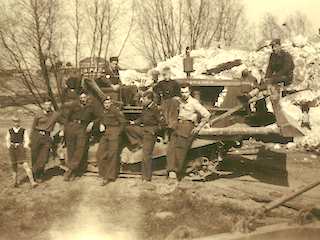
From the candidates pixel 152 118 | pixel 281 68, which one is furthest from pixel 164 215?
pixel 281 68

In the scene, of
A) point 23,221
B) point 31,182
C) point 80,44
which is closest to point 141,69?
point 80,44

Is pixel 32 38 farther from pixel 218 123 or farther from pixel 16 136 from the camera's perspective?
pixel 218 123

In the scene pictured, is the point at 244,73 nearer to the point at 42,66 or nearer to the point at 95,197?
the point at 95,197

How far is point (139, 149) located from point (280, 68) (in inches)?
137

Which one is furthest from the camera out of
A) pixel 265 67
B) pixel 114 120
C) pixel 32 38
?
pixel 265 67

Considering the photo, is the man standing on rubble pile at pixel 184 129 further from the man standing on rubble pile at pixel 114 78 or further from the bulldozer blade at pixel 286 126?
the man standing on rubble pile at pixel 114 78

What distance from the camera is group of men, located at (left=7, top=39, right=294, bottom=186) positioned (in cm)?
979

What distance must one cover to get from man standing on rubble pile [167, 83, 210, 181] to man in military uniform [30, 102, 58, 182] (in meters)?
2.50

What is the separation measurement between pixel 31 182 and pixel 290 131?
5.02 m

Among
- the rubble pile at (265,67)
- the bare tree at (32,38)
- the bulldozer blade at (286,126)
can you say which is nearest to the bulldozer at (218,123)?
the bulldozer blade at (286,126)

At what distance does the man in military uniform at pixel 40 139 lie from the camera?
10180 millimetres

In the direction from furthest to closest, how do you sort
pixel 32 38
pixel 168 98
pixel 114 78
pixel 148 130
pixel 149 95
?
pixel 32 38
pixel 114 78
pixel 149 95
pixel 168 98
pixel 148 130

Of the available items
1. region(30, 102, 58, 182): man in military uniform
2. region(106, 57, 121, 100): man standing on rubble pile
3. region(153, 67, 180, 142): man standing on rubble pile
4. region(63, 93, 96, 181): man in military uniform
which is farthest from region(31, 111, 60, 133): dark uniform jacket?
region(153, 67, 180, 142): man standing on rubble pile

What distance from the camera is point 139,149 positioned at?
10266mm
